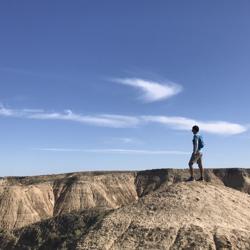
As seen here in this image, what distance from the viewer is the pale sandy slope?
1667 cm

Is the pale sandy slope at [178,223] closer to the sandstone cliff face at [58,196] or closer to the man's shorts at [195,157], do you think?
the man's shorts at [195,157]

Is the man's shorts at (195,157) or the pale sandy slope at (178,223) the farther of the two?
the man's shorts at (195,157)

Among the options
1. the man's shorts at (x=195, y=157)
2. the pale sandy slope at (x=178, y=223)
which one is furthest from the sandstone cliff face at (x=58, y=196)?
the pale sandy slope at (x=178, y=223)

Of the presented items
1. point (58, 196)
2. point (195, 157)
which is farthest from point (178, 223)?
point (58, 196)

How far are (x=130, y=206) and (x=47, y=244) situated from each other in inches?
791

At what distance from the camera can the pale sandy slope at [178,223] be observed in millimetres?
16672

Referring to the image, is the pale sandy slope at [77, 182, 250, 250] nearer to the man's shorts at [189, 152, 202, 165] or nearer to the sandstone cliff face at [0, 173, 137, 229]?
the man's shorts at [189, 152, 202, 165]

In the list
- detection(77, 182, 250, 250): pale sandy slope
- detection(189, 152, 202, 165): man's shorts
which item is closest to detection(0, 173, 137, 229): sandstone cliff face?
detection(189, 152, 202, 165): man's shorts

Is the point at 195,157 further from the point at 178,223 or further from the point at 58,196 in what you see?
the point at 58,196

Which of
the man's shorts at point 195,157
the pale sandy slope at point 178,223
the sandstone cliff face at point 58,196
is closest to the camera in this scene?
the pale sandy slope at point 178,223

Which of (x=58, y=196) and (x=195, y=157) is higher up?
(x=58, y=196)

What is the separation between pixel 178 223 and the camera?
58.0 feet

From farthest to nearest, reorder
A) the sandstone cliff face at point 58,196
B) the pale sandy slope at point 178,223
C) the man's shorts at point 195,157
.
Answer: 1. the sandstone cliff face at point 58,196
2. the man's shorts at point 195,157
3. the pale sandy slope at point 178,223

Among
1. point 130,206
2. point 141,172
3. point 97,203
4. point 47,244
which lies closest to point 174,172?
point 141,172
